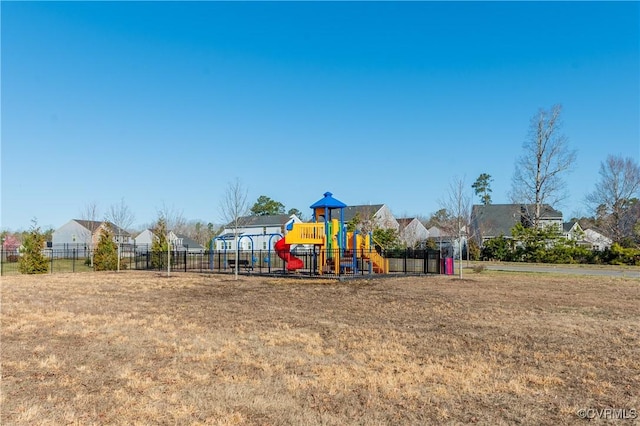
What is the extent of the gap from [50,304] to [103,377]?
27.6 feet

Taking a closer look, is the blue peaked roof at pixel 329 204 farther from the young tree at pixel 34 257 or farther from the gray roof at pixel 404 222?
the gray roof at pixel 404 222

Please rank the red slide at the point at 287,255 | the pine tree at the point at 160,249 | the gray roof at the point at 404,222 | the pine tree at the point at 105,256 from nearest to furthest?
the red slide at the point at 287,255 < the pine tree at the point at 105,256 < the pine tree at the point at 160,249 < the gray roof at the point at 404,222

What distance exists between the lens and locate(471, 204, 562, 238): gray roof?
188ft

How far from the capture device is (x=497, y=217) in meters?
60.6

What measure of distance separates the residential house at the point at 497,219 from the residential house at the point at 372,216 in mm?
10635

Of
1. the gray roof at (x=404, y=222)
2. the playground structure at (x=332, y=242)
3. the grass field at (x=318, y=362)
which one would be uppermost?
the gray roof at (x=404, y=222)

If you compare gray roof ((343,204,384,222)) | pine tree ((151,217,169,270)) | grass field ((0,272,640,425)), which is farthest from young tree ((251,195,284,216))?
grass field ((0,272,640,425))

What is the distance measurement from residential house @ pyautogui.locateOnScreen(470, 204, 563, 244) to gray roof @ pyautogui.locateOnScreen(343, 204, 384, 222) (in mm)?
13221

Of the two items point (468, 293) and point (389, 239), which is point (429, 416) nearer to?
point (468, 293)

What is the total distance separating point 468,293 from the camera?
15.3m

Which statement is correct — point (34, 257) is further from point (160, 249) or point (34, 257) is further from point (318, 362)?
point (318, 362)

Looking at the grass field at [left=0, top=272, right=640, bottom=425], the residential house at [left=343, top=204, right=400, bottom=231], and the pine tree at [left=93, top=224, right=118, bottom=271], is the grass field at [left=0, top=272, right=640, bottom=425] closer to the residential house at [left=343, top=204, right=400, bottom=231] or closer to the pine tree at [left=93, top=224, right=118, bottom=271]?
the pine tree at [left=93, top=224, right=118, bottom=271]

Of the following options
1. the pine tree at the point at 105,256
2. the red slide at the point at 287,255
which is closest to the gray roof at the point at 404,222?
the red slide at the point at 287,255

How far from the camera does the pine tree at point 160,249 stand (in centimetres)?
3189
